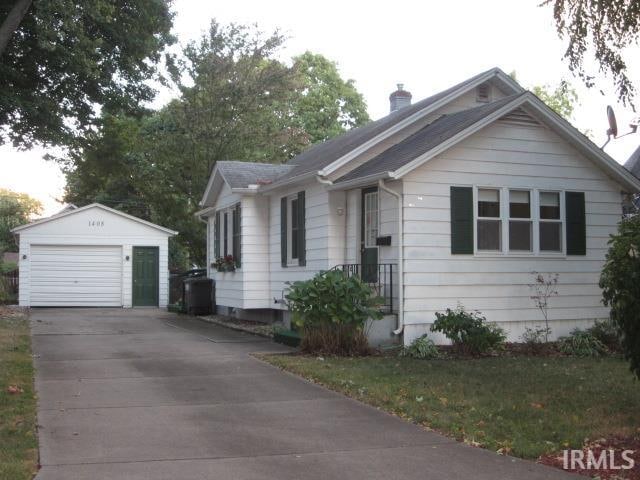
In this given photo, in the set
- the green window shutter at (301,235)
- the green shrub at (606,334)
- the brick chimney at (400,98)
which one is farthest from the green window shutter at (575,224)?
the brick chimney at (400,98)

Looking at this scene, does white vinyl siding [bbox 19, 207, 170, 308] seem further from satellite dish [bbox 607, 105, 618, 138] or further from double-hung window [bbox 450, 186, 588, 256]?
satellite dish [bbox 607, 105, 618, 138]

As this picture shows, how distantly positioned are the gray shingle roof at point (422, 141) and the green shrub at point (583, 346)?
4136 mm

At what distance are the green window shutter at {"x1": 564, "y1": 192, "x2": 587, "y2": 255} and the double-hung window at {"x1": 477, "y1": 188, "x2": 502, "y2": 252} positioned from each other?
4.91 ft

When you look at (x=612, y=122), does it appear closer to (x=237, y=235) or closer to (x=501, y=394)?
(x=501, y=394)

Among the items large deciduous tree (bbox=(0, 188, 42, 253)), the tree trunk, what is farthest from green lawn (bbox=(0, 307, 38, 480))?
large deciduous tree (bbox=(0, 188, 42, 253))

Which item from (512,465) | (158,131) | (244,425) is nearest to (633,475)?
(512,465)

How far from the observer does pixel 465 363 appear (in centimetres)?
1054

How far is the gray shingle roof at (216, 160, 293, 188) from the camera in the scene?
656 inches

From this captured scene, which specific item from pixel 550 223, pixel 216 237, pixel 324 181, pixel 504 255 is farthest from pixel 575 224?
pixel 216 237

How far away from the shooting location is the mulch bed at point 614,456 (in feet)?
17.1

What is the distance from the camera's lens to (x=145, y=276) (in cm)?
2455

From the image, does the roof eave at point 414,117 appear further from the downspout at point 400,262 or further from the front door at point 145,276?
the front door at point 145,276

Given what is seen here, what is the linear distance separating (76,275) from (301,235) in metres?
12.0

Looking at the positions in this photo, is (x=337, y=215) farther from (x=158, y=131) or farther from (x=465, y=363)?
(x=158, y=131)
